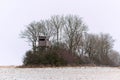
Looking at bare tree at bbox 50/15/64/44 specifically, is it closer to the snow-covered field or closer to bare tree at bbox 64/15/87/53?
bare tree at bbox 64/15/87/53

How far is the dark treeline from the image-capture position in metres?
58.5

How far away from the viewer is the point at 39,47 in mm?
65000

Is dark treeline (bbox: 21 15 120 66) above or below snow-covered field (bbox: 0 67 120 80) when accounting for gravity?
above

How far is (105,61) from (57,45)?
48.5 feet

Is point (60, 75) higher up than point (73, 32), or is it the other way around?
point (73, 32)

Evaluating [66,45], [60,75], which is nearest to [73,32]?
[66,45]

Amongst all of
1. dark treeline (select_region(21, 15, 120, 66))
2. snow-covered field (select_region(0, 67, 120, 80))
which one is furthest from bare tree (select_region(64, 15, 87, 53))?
snow-covered field (select_region(0, 67, 120, 80))

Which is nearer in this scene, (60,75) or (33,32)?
(60,75)

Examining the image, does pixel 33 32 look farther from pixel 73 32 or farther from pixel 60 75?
pixel 60 75

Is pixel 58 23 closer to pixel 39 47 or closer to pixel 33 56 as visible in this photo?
pixel 39 47

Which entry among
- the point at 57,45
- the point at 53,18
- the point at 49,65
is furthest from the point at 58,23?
the point at 49,65

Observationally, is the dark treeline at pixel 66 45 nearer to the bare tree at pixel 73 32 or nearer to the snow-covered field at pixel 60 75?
the bare tree at pixel 73 32

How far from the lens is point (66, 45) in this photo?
228ft

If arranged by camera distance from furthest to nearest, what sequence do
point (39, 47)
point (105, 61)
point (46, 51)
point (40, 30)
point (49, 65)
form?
point (105, 61)
point (40, 30)
point (39, 47)
point (46, 51)
point (49, 65)
